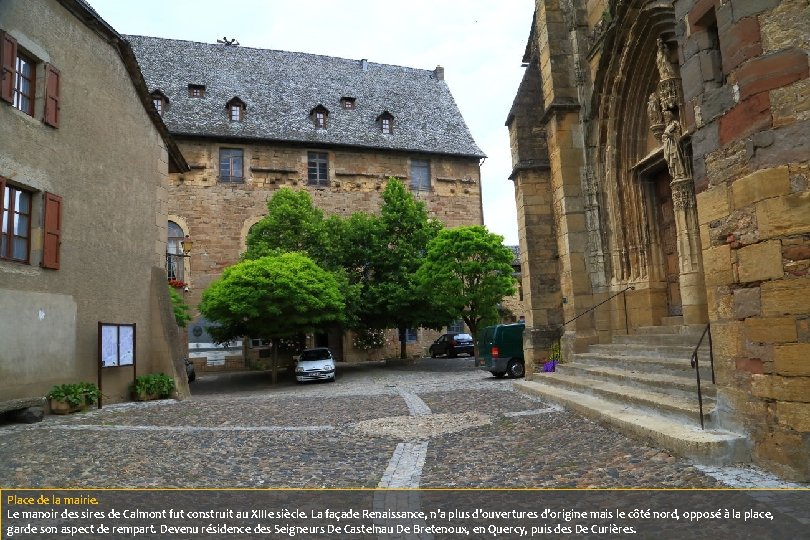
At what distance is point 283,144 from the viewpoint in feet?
95.2

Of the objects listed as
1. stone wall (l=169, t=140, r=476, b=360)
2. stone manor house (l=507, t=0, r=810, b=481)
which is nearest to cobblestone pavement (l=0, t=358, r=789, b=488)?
stone manor house (l=507, t=0, r=810, b=481)

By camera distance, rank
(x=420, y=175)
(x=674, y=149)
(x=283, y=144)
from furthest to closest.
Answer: (x=420, y=175)
(x=283, y=144)
(x=674, y=149)

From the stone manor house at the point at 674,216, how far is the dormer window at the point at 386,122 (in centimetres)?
1569

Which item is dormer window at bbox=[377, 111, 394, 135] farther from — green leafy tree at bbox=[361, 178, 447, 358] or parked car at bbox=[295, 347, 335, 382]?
parked car at bbox=[295, 347, 335, 382]

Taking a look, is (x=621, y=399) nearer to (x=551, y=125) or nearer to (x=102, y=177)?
(x=551, y=125)

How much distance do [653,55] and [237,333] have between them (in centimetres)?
1576

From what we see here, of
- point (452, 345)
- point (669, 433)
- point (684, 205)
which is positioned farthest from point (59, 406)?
point (452, 345)

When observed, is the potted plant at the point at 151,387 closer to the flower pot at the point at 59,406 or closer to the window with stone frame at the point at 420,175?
the flower pot at the point at 59,406

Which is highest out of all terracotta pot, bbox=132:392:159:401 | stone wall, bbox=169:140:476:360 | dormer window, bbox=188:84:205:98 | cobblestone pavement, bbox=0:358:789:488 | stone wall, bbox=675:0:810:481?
dormer window, bbox=188:84:205:98

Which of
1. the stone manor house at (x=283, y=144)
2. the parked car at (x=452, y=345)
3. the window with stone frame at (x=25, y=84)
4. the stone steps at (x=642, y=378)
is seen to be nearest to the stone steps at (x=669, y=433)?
the stone steps at (x=642, y=378)

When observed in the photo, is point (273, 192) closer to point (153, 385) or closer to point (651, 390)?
point (153, 385)

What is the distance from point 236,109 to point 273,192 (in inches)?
195

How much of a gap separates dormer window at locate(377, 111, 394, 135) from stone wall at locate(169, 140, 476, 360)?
1753 mm

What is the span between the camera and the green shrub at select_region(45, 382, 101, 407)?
33.8 ft
